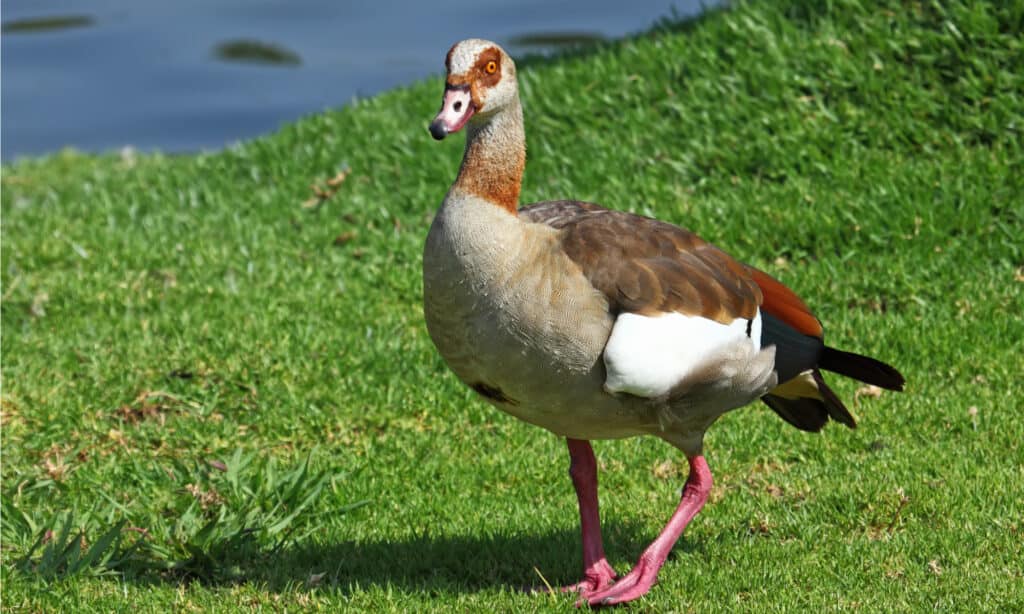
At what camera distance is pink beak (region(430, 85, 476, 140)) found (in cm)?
425

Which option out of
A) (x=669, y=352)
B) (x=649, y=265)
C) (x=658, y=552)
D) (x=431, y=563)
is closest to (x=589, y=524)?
(x=658, y=552)

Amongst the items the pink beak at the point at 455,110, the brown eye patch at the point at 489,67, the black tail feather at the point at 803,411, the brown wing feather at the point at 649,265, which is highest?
the brown eye patch at the point at 489,67

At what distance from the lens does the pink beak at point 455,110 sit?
4254mm

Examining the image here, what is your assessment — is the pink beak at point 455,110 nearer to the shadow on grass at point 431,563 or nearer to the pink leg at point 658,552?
the pink leg at point 658,552

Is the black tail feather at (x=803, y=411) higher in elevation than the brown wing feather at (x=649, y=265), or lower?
lower

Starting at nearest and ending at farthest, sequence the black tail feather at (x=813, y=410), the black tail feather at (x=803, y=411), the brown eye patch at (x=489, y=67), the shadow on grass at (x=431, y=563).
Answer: the brown eye patch at (x=489, y=67)
the shadow on grass at (x=431, y=563)
the black tail feather at (x=813, y=410)
the black tail feather at (x=803, y=411)

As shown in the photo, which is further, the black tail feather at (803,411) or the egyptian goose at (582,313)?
the black tail feather at (803,411)

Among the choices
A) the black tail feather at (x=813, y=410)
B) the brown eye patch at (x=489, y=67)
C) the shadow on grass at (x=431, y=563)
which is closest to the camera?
the brown eye patch at (x=489, y=67)

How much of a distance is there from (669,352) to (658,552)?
30.4 inches

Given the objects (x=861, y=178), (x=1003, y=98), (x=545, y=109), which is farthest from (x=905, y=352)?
(x=545, y=109)

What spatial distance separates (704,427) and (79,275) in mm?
4552

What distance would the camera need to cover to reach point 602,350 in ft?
14.4

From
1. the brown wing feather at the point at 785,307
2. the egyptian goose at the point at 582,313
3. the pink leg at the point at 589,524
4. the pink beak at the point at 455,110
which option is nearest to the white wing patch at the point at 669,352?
the egyptian goose at the point at 582,313

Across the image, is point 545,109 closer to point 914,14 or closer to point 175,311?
point 914,14
